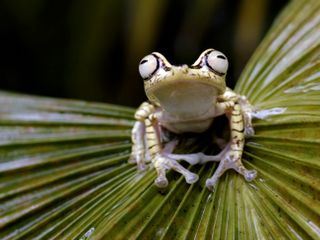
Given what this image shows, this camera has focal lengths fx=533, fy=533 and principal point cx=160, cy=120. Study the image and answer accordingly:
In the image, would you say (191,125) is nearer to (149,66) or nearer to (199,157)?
(199,157)

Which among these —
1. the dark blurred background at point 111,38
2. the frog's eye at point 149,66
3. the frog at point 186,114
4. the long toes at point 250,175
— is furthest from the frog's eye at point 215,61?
the dark blurred background at point 111,38

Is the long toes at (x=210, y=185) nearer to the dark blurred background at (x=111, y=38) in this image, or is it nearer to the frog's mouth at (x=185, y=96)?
the frog's mouth at (x=185, y=96)

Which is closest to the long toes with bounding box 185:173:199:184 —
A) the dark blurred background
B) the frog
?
the frog

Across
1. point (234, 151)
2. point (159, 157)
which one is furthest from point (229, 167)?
point (159, 157)

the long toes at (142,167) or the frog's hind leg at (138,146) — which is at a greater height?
the frog's hind leg at (138,146)

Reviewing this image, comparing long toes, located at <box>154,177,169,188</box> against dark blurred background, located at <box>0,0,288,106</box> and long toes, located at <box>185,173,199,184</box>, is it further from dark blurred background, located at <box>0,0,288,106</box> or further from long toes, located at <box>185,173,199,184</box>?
dark blurred background, located at <box>0,0,288,106</box>

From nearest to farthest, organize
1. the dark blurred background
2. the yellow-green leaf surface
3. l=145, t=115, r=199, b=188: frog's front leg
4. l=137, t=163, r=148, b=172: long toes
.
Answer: the yellow-green leaf surface < l=145, t=115, r=199, b=188: frog's front leg < l=137, t=163, r=148, b=172: long toes < the dark blurred background

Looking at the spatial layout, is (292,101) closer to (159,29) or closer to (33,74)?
(159,29)
